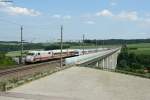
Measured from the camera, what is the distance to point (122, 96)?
22.3 m

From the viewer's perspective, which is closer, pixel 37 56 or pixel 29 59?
pixel 29 59

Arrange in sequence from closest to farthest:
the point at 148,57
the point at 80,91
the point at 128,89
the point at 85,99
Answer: the point at 85,99
the point at 80,91
the point at 128,89
the point at 148,57

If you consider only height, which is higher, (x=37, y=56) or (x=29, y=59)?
(x=37, y=56)

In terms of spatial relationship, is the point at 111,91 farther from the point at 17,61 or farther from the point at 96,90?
the point at 17,61

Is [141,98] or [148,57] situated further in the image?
[148,57]

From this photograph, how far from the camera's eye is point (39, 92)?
22.7 m

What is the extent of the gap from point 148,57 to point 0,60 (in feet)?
241

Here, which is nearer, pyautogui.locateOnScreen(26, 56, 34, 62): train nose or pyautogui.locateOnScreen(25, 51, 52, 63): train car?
pyautogui.locateOnScreen(26, 56, 34, 62): train nose

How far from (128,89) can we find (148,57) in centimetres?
9157

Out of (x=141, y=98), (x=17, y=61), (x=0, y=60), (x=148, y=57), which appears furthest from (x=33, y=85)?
(x=148, y=57)

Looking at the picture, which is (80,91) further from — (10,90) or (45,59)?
(45,59)

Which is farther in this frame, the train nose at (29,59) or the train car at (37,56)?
the train car at (37,56)

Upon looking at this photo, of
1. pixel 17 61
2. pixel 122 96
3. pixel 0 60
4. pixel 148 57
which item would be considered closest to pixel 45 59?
pixel 17 61

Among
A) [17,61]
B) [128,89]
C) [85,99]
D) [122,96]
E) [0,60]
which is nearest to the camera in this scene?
[85,99]
